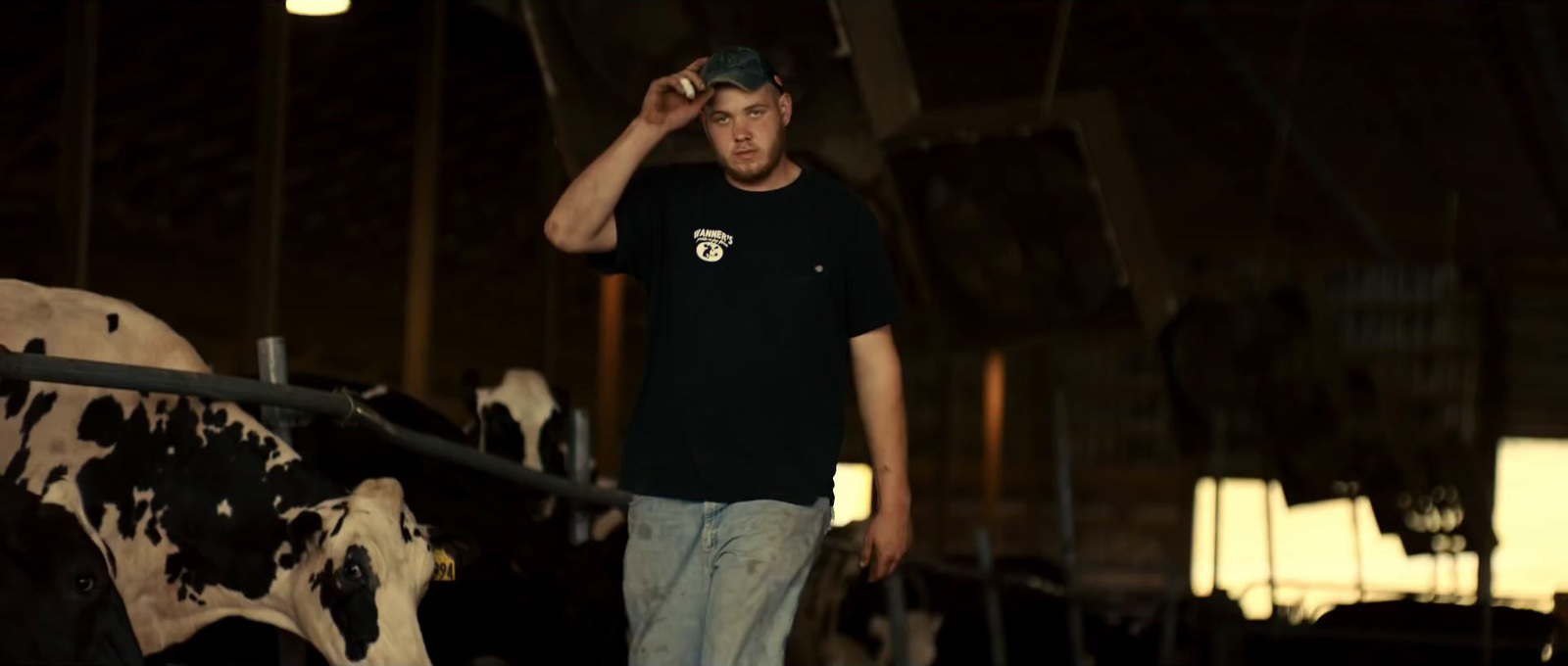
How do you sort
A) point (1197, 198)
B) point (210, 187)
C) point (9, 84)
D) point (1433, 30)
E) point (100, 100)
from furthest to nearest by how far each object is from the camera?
1. point (1197, 198)
2. point (1433, 30)
3. point (210, 187)
4. point (100, 100)
5. point (9, 84)

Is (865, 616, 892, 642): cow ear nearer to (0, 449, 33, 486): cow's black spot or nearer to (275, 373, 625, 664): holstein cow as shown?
(275, 373, 625, 664): holstein cow

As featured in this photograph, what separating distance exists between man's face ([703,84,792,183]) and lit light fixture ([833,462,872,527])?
554 inches

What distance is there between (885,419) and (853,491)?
572 inches

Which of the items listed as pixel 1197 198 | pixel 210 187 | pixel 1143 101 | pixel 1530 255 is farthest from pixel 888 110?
pixel 1530 255

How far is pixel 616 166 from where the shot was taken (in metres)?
4.12

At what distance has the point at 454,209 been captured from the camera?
11680mm

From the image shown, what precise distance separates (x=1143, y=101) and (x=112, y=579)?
11.6m

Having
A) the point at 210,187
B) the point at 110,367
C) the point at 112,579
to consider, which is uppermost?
the point at 210,187

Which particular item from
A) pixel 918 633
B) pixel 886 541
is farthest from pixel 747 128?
pixel 918 633

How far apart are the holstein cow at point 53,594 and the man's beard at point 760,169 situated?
49.8 inches

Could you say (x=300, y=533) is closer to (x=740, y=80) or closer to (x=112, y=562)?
(x=112, y=562)

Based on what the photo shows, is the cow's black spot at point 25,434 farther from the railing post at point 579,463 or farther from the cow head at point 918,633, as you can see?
the cow head at point 918,633

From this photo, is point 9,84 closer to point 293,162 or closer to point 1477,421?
point 293,162

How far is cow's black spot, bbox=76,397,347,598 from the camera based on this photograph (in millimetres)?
4629
